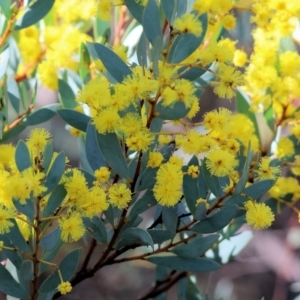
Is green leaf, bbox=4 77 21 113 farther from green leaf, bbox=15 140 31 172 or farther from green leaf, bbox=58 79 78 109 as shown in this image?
green leaf, bbox=15 140 31 172

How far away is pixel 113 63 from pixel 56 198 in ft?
0.45

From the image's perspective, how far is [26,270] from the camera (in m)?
0.57

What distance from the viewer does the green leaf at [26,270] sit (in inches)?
22.1

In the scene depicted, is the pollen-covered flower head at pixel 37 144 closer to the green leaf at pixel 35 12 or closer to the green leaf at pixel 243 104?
the green leaf at pixel 35 12

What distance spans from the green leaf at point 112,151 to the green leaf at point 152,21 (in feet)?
0.33

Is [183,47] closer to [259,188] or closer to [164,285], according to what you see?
[259,188]

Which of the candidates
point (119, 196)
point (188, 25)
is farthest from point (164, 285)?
point (188, 25)

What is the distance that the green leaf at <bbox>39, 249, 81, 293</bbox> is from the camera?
588 mm

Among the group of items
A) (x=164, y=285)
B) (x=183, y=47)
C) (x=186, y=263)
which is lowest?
(x=164, y=285)

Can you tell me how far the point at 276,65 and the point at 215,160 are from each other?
0.24 meters

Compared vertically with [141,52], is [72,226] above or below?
below

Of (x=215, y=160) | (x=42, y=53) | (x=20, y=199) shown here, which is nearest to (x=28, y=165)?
(x=20, y=199)

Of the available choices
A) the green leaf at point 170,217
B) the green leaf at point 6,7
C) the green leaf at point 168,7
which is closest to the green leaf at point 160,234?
the green leaf at point 170,217

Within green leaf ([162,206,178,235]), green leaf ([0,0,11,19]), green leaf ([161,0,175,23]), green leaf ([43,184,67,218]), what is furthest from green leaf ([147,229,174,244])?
green leaf ([0,0,11,19])
